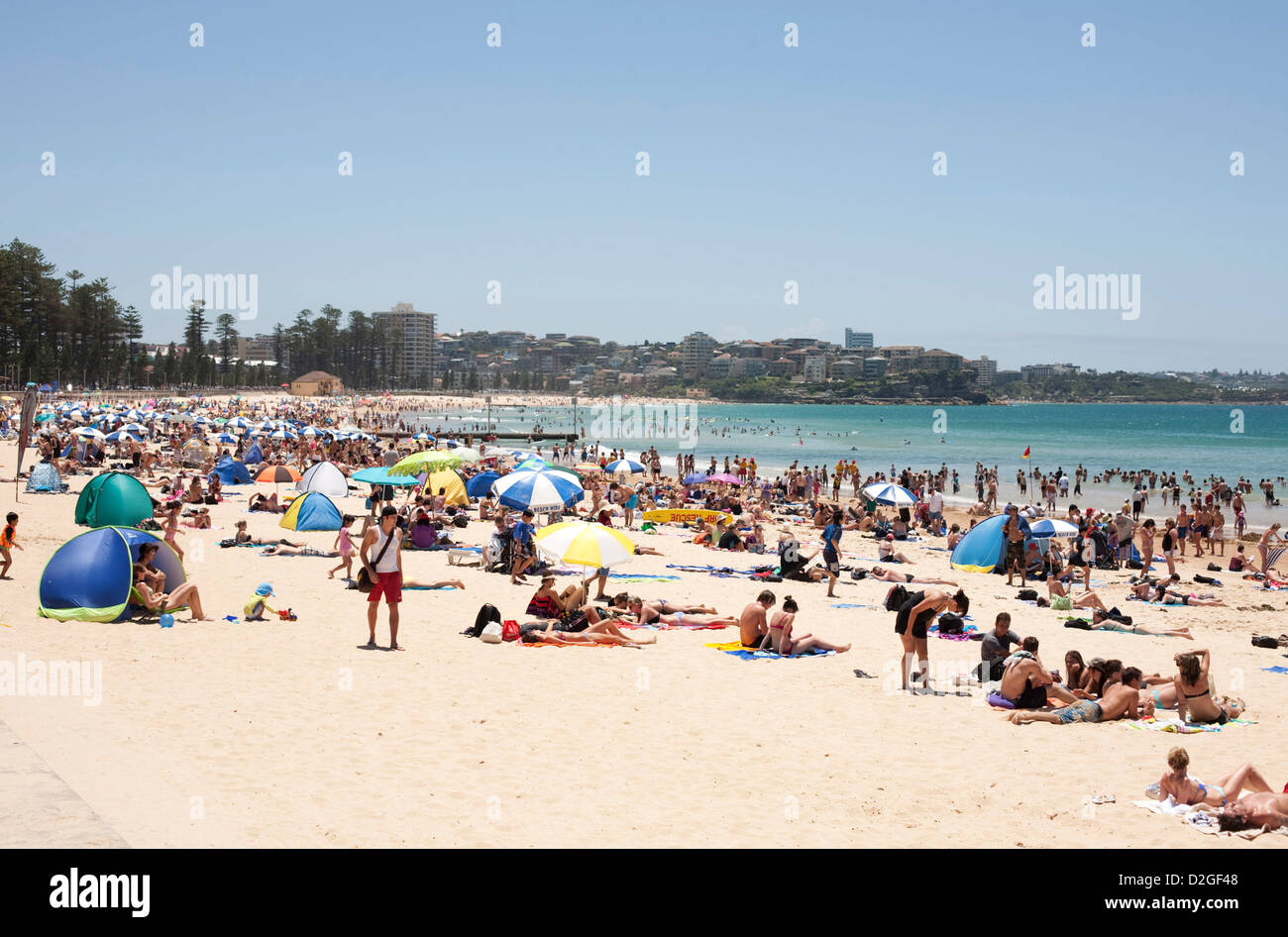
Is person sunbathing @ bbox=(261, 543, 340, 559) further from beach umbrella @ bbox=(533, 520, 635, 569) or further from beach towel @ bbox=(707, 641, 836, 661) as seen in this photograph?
beach towel @ bbox=(707, 641, 836, 661)

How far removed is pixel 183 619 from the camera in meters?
10.2

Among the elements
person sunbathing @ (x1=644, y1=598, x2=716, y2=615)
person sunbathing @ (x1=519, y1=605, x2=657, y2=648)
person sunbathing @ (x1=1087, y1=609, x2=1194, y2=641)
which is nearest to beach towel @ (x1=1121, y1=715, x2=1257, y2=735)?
person sunbathing @ (x1=1087, y1=609, x2=1194, y2=641)

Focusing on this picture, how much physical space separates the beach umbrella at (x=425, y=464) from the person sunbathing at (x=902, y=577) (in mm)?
9569

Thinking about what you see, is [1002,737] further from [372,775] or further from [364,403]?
[364,403]

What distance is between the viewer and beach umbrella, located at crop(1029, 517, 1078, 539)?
16.3m

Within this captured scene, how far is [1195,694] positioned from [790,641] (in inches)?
142

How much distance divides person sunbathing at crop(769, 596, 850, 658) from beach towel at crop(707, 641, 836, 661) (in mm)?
50

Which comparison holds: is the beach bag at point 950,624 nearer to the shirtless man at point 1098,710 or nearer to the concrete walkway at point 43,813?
the shirtless man at point 1098,710

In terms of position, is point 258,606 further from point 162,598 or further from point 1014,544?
point 1014,544
